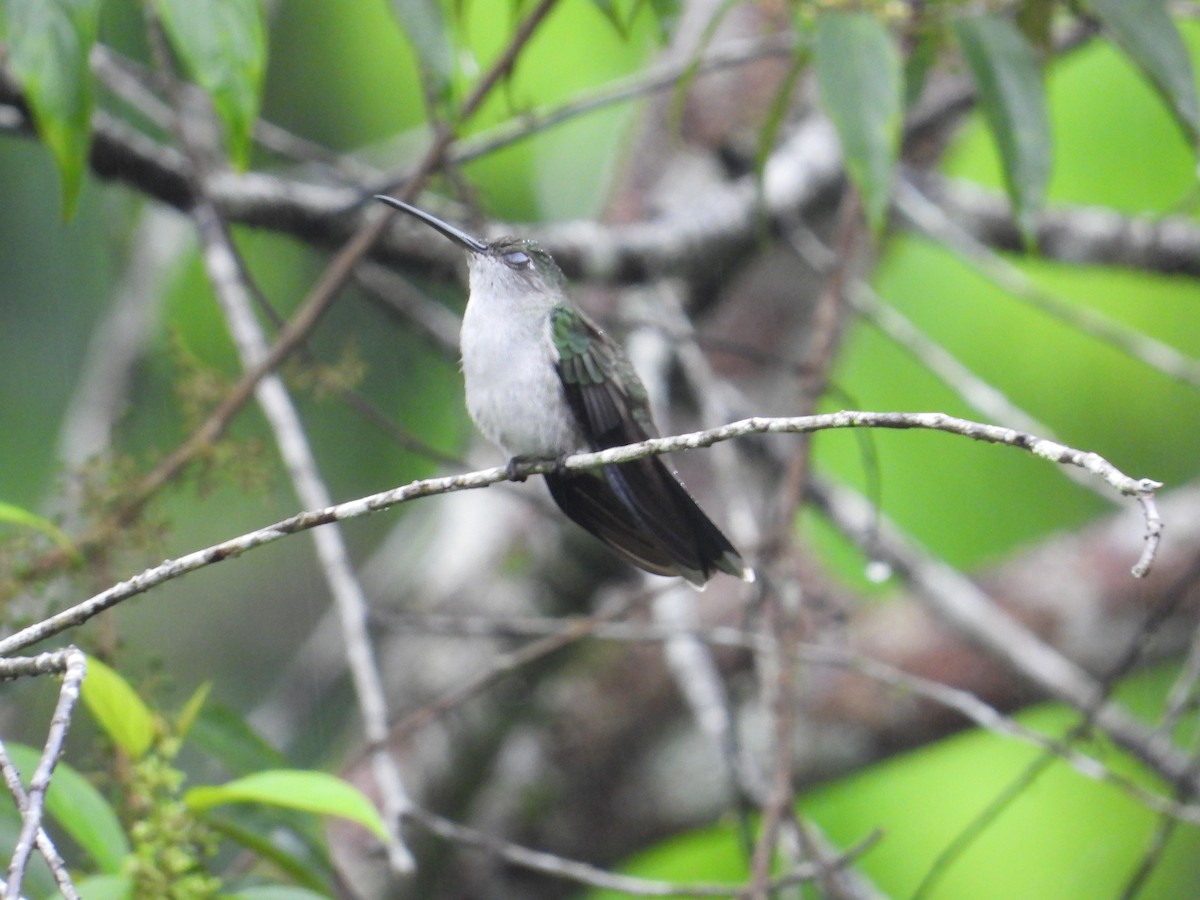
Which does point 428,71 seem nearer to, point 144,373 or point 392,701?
point 392,701

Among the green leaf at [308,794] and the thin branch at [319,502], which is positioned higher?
the thin branch at [319,502]

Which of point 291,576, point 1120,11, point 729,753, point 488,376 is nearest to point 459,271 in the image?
point 488,376

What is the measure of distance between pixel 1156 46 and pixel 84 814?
283 cm

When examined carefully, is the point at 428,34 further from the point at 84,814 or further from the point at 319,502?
the point at 84,814

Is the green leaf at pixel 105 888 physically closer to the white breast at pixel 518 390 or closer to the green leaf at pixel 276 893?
the green leaf at pixel 276 893

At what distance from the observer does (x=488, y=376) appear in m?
3.45

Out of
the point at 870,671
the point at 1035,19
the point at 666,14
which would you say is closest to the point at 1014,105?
the point at 1035,19

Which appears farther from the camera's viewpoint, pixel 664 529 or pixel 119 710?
pixel 664 529

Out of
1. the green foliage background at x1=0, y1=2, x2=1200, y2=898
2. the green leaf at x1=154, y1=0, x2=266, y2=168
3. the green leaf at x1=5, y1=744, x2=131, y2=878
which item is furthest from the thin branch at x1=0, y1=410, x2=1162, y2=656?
the green foliage background at x1=0, y1=2, x2=1200, y2=898

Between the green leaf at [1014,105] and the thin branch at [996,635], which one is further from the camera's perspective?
the thin branch at [996,635]

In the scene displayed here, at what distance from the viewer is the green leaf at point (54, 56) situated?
246cm

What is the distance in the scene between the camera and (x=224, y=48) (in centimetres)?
260

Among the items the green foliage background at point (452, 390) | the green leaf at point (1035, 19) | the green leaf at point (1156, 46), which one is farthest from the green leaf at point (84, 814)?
the green foliage background at point (452, 390)

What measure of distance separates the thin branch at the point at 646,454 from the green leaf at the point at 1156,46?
60.9 inches
